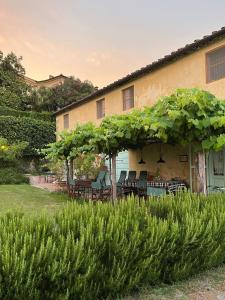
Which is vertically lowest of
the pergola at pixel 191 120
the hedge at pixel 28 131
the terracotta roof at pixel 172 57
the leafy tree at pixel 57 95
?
the pergola at pixel 191 120

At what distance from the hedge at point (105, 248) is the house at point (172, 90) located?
6785mm

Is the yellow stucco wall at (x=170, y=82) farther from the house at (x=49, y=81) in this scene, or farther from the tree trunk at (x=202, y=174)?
the house at (x=49, y=81)

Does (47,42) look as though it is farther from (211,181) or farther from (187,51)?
(211,181)

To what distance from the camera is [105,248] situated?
416 centimetres

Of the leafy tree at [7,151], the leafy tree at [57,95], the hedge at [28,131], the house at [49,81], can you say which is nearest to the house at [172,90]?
the leafy tree at [7,151]

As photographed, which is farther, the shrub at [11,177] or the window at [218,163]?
the shrub at [11,177]

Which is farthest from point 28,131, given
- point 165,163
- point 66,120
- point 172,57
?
point 172,57

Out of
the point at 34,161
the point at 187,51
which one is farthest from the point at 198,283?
the point at 34,161

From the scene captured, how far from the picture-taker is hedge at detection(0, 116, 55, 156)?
27.4 metres

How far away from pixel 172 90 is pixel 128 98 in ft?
12.9

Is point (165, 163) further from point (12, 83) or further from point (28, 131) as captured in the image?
point (12, 83)

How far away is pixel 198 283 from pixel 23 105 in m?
34.5

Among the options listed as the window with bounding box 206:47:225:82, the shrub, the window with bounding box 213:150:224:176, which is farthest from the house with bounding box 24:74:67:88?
the window with bounding box 213:150:224:176

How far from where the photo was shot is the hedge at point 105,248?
3582mm
